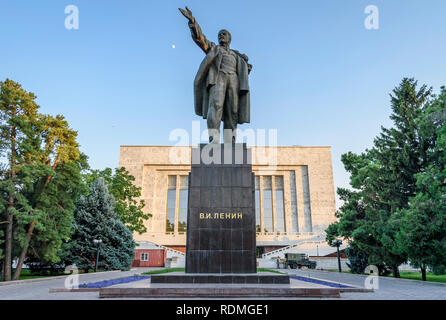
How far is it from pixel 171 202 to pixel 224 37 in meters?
35.4

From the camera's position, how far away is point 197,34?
7254 millimetres

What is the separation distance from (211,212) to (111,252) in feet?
51.6

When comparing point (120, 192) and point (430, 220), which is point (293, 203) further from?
point (430, 220)

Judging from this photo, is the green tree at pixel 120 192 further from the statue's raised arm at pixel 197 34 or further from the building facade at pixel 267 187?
the statue's raised arm at pixel 197 34

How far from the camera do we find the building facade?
131 feet

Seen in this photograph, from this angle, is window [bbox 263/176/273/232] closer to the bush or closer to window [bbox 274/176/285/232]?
window [bbox 274/176/285/232]

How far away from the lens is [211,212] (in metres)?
6.39

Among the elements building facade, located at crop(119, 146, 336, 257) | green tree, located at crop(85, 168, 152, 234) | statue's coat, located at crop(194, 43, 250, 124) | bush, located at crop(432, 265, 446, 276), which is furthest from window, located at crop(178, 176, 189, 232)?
statue's coat, located at crop(194, 43, 250, 124)

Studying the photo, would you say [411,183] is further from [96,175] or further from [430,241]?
[96,175]

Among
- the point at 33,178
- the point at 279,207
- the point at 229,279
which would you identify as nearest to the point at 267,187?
the point at 279,207

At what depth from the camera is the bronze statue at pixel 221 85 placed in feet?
23.8

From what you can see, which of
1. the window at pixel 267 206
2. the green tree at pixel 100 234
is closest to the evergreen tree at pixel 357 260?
the green tree at pixel 100 234

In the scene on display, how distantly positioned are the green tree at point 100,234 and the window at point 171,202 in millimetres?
19513

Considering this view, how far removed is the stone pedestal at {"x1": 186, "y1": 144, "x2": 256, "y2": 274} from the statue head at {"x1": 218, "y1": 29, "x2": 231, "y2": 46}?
9.00 feet
